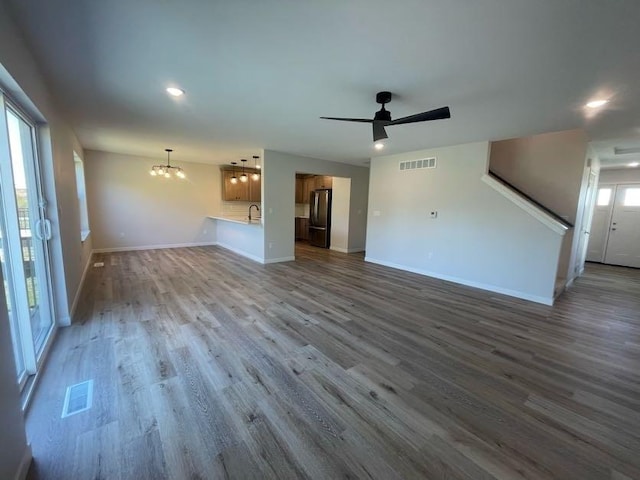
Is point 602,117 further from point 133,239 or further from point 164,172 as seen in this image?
point 133,239

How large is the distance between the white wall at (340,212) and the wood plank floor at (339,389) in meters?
3.92

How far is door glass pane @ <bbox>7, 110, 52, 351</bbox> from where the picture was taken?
2.32 metres

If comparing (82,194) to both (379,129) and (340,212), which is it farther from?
(379,129)

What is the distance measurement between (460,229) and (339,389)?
154 inches

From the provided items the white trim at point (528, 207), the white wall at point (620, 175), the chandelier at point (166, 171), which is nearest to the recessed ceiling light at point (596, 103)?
the white trim at point (528, 207)

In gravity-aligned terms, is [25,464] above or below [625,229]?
below

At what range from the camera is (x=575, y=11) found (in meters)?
1.50

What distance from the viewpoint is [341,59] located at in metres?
2.06

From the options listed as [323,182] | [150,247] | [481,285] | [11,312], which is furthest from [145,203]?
[481,285]

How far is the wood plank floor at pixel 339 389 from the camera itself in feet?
4.81

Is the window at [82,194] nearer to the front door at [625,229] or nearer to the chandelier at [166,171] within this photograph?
the chandelier at [166,171]

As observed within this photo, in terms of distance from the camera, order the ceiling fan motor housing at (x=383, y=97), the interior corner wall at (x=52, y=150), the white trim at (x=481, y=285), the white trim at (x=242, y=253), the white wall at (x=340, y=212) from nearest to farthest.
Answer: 1. the interior corner wall at (x=52, y=150)
2. the ceiling fan motor housing at (x=383, y=97)
3. the white trim at (x=481, y=285)
4. the white trim at (x=242, y=253)
5. the white wall at (x=340, y=212)

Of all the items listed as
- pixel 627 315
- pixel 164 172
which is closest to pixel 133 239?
pixel 164 172

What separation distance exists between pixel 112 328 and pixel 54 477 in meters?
1.80
